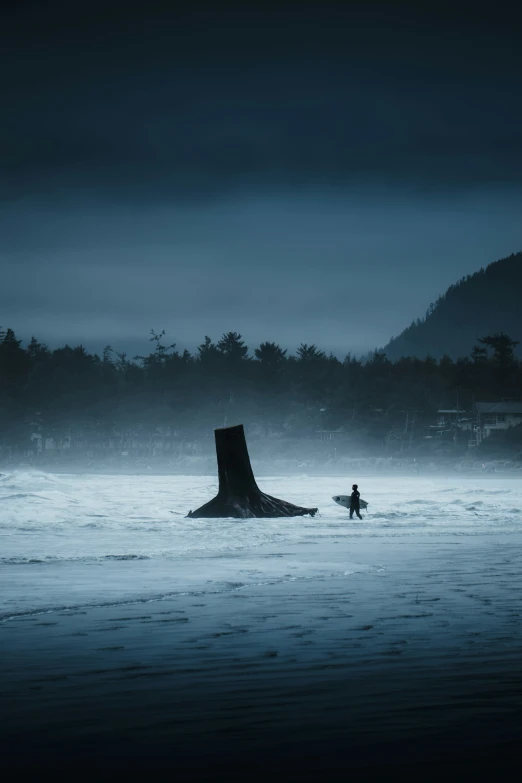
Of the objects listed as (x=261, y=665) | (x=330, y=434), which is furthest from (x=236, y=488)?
(x=330, y=434)

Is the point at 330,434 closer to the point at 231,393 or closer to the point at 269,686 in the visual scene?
the point at 231,393

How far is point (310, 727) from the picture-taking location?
5.78m

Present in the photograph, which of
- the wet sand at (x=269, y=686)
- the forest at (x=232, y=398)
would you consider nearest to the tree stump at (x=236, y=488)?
the wet sand at (x=269, y=686)

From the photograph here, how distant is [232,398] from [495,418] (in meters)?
42.6

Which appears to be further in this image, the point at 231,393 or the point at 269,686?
the point at 231,393

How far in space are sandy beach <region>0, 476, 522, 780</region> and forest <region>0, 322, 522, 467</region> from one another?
13074cm

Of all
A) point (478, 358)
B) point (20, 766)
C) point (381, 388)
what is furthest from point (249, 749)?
point (478, 358)

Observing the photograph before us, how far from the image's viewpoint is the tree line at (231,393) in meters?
148

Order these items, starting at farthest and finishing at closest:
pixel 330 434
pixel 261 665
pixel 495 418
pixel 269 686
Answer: pixel 330 434 → pixel 495 418 → pixel 261 665 → pixel 269 686

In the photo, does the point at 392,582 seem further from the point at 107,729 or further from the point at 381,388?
the point at 381,388

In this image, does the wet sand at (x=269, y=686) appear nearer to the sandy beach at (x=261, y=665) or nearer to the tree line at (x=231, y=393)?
the sandy beach at (x=261, y=665)

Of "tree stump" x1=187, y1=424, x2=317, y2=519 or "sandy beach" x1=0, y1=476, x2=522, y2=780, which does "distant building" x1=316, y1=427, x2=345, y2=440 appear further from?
"sandy beach" x1=0, y1=476, x2=522, y2=780

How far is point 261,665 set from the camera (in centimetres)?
762

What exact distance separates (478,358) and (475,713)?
169m
